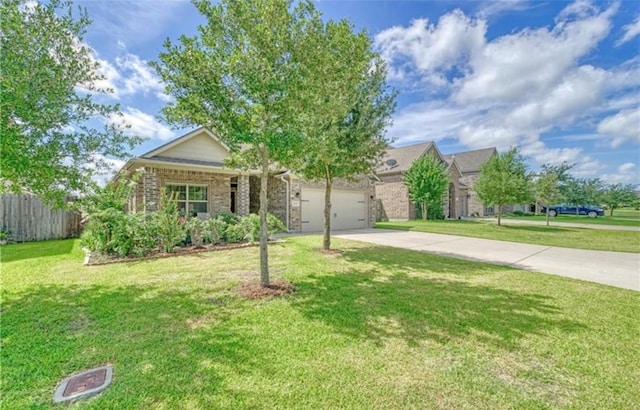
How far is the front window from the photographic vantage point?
12.3 metres

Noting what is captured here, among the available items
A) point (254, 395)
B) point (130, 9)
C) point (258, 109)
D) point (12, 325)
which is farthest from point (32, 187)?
point (254, 395)

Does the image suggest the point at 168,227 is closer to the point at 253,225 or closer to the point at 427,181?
the point at 253,225

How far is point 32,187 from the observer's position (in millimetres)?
4992

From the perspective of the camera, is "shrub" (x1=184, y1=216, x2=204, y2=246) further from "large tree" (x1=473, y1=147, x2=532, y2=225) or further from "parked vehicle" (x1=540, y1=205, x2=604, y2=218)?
"parked vehicle" (x1=540, y1=205, x2=604, y2=218)

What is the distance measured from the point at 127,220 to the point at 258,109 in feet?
21.0

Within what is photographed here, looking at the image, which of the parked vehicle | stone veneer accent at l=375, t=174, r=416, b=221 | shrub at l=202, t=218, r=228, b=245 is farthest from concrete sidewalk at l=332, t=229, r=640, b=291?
the parked vehicle

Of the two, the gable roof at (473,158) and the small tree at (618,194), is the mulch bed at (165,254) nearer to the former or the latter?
the gable roof at (473,158)

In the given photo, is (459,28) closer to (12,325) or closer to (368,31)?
(368,31)

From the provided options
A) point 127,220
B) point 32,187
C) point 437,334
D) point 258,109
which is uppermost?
point 258,109

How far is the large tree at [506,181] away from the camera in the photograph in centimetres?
1877

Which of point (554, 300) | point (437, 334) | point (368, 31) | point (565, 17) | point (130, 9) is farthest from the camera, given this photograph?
point (565, 17)

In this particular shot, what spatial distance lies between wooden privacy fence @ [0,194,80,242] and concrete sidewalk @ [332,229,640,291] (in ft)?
47.6

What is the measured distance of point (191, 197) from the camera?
41.6 feet

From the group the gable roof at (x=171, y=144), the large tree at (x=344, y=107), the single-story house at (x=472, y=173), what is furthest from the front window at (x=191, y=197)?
the single-story house at (x=472, y=173)
